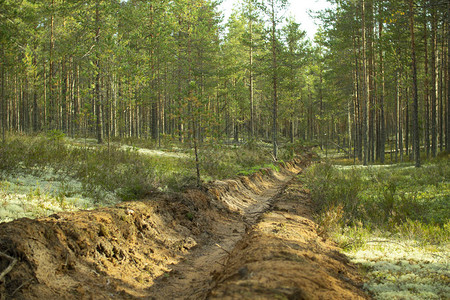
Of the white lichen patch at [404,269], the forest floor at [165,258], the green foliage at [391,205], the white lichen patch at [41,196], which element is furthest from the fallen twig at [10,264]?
the green foliage at [391,205]

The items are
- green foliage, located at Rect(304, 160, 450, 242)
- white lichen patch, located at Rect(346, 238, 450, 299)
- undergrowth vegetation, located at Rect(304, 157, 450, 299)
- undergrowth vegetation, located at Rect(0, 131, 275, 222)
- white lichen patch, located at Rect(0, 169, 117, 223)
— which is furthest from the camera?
green foliage, located at Rect(304, 160, 450, 242)

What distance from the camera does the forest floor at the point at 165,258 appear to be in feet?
11.2

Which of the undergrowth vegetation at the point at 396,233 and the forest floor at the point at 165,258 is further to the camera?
the undergrowth vegetation at the point at 396,233

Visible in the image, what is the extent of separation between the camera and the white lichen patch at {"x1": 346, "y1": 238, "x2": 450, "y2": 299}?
3.87m

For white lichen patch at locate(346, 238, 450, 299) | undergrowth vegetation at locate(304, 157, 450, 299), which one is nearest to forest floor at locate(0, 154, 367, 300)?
white lichen patch at locate(346, 238, 450, 299)

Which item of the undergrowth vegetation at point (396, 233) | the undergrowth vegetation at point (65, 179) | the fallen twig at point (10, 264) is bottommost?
the undergrowth vegetation at point (396, 233)

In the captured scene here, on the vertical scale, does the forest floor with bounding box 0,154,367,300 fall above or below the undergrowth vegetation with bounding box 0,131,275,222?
below

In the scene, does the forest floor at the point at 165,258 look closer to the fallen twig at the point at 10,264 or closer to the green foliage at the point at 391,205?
the fallen twig at the point at 10,264

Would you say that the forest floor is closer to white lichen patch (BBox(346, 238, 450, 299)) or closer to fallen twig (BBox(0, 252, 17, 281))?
fallen twig (BBox(0, 252, 17, 281))

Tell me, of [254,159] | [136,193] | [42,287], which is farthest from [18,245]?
[254,159]

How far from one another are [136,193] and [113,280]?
4.98 m

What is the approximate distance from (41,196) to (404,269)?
290 inches

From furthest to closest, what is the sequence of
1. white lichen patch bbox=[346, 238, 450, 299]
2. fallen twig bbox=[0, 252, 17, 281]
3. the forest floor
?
white lichen patch bbox=[346, 238, 450, 299]
the forest floor
fallen twig bbox=[0, 252, 17, 281]

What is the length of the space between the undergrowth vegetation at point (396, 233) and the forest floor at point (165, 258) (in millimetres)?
416
